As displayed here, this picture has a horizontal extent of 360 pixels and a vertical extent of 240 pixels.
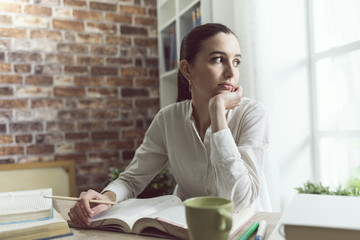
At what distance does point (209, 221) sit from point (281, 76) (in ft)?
4.82

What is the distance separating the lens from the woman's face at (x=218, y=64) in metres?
1.23

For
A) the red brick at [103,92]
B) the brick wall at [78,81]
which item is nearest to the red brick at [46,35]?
the brick wall at [78,81]

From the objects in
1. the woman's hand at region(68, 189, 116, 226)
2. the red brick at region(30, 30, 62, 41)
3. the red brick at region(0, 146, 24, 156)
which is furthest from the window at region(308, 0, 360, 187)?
the red brick at region(0, 146, 24, 156)

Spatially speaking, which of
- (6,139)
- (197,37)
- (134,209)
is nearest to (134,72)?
(6,139)

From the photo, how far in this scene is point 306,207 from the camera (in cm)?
57

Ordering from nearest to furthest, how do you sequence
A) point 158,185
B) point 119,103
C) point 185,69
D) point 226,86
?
point 226,86 < point 185,69 < point 158,185 < point 119,103

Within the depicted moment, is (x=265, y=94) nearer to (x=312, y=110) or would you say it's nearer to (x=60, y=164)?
(x=312, y=110)

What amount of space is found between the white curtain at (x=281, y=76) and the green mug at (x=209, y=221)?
1.30m

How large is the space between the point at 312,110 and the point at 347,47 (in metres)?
0.38

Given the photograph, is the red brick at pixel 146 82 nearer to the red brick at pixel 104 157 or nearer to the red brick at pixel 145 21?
the red brick at pixel 145 21

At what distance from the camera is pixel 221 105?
112cm

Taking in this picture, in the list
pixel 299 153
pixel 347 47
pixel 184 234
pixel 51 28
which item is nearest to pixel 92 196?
pixel 184 234

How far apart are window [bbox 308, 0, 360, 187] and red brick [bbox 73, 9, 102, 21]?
1591 mm

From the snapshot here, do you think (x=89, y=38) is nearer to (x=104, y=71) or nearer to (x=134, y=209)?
(x=104, y=71)
